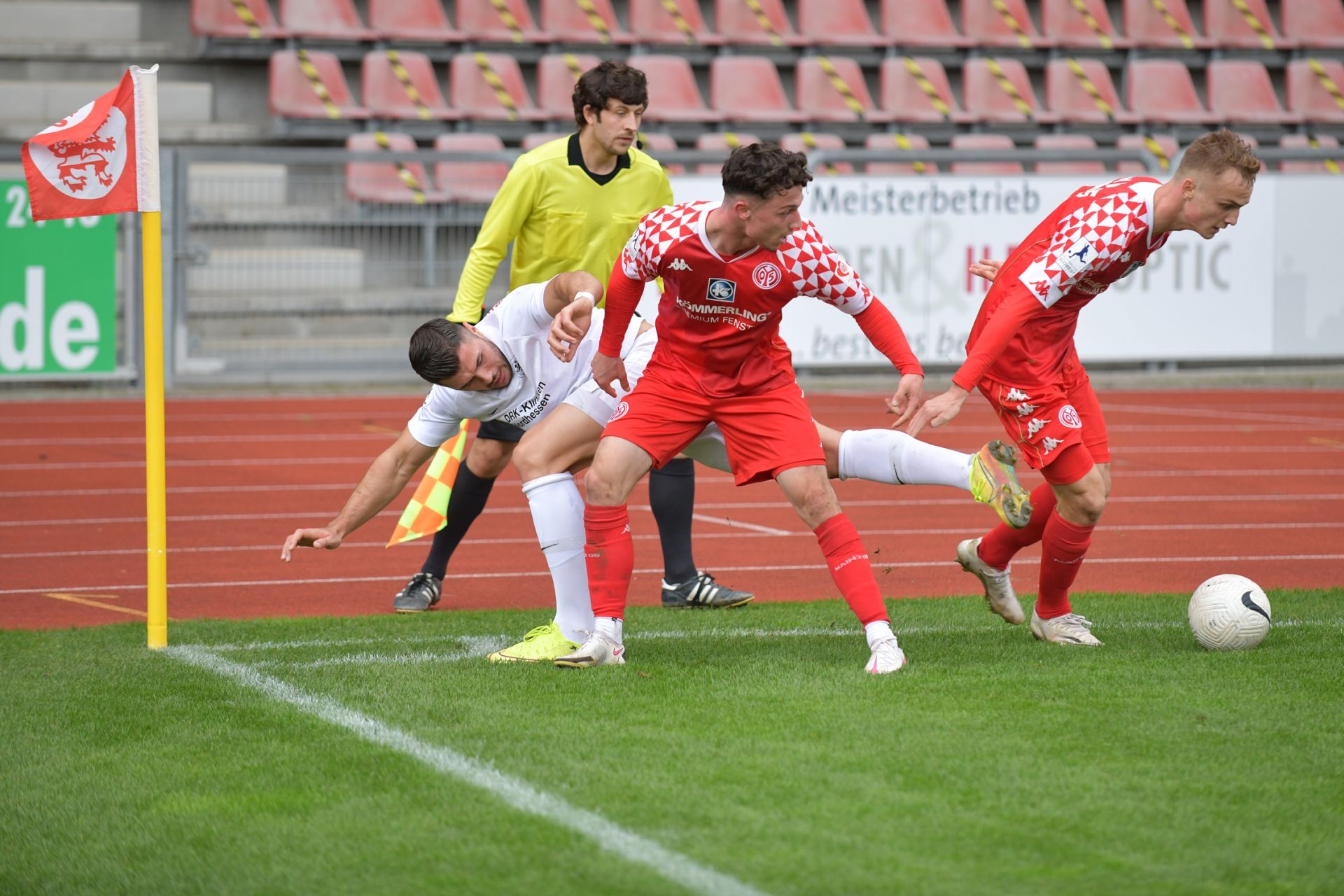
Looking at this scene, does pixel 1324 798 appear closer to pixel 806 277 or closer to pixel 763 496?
pixel 806 277

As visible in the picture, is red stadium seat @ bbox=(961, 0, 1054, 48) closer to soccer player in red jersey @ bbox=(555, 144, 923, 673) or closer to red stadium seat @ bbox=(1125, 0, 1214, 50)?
red stadium seat @ bbox=(1125, 0, 1214, 50)

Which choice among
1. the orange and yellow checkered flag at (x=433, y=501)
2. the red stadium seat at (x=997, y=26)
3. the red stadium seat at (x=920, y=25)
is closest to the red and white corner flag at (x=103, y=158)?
the orange and yellow checkered flag at (x=433, y=501)

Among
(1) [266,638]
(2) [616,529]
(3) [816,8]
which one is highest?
(3) [816,8]

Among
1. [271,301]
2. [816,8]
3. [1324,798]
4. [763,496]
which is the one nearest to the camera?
[1324,798]

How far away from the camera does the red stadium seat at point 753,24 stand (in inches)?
768

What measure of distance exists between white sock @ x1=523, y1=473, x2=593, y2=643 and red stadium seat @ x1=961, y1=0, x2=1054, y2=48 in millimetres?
16008

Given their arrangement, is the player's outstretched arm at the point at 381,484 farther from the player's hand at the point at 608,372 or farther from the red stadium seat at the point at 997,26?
the red stadium seat at the point at 997,26

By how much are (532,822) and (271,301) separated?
12.7 m

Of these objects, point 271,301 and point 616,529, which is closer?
point 616,529

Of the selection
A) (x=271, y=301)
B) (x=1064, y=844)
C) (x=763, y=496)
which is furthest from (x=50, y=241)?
(x=1064, y=844)

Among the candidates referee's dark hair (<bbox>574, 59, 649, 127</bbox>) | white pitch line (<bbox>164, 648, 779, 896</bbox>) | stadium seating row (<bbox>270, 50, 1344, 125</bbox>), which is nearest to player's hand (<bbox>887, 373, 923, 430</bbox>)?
white pitch line (<bbox>164, 648, 779, 896</bbox>)

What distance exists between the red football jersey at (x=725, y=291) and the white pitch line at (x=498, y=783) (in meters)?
1.62

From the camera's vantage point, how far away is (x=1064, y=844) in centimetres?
357

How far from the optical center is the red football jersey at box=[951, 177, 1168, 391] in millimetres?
5184
